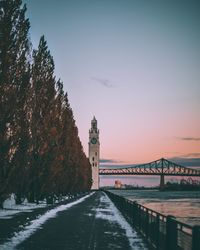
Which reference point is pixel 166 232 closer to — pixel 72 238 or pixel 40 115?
pixel 72 238

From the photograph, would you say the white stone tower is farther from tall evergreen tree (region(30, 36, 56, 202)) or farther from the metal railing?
the metal railing

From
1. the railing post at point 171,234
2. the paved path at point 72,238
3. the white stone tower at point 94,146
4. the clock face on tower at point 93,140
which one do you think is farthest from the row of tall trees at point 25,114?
the clock face on tower at point 93,140

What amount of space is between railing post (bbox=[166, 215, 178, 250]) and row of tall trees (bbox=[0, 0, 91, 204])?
15488 mm

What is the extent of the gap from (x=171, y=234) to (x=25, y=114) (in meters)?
20.3

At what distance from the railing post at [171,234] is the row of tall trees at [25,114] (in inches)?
610

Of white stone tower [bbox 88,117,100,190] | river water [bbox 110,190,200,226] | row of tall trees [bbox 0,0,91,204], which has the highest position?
white stone tower [bbox 88,117,100,190]

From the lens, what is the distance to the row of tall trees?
86.6ft

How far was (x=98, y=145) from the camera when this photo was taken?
19925 cm

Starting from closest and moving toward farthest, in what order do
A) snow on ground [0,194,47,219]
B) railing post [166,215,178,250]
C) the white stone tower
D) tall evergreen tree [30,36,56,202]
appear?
railing post [166,215,178,250] < snow on ground [0,194,47,219] < tall evergreen tree [30,36,56,202] < the white stone tower

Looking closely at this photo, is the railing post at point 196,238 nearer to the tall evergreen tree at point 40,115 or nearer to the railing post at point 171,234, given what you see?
the railing post at point 171,234

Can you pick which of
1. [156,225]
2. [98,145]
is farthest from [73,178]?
[98,145]

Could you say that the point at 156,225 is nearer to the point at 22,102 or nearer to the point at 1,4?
the point at 22,102

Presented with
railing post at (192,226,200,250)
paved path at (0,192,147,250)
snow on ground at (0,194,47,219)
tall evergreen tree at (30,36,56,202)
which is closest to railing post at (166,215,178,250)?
railing post at (192,226,200,250)

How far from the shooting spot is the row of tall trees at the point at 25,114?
86.6 feet
